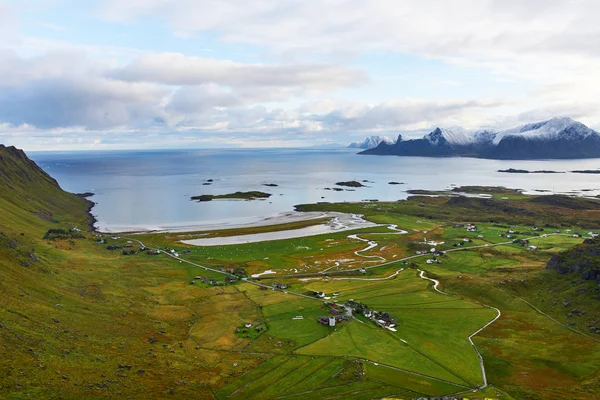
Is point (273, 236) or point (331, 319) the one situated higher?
point (331, 319)

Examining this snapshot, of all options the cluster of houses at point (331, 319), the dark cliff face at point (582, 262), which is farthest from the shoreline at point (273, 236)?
the dark cliff face at point (582, 262)

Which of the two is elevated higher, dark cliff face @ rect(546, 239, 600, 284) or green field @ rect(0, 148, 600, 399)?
dark cliff face @ rect(546, 239, 600, 284)

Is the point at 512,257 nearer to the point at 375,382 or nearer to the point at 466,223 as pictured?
the point at 466,223

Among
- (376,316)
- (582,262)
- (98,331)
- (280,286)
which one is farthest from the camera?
(280,286)

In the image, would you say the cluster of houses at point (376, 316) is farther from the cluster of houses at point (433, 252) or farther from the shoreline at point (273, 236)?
the shoreline at point (273, 236)

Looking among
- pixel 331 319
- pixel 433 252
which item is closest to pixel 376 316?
pixel 331 319

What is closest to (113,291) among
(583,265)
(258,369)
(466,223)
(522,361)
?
(258,369)

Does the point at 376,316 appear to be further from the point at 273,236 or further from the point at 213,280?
the point at 273,236

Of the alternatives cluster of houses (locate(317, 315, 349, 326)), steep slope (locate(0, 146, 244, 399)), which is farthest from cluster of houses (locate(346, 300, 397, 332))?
steep slope (locate(0, 146, 244, 399))

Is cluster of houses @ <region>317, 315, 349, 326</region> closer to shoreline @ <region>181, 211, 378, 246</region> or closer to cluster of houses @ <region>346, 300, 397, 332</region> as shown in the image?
cluster of houses @ <region>346, 300, 397, 332</region>
